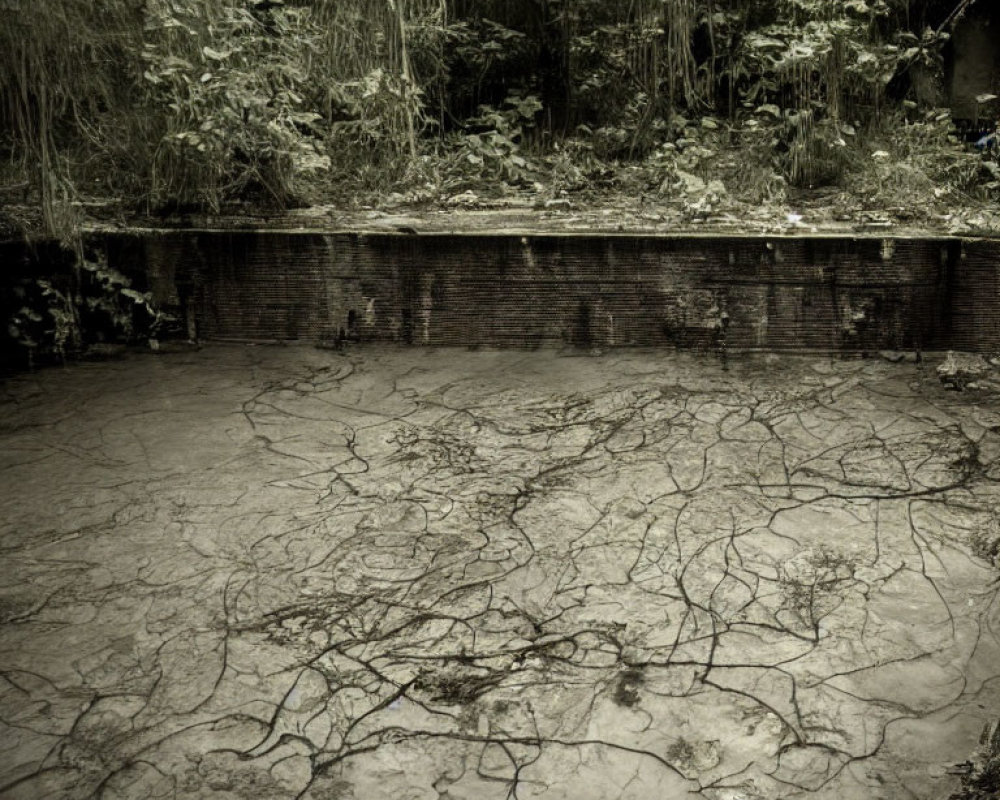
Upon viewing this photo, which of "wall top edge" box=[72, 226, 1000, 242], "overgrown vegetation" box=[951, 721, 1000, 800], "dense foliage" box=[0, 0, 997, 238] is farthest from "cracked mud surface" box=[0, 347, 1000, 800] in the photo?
"dense foliage" box=[0, 0, 997, 238]

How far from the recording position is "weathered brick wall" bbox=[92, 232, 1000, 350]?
13.7 feet

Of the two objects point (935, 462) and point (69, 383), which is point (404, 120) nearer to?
point (69, 383)

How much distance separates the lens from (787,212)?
4648 mm

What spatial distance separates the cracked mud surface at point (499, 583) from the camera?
84.7 inches

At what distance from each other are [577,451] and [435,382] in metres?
0.85

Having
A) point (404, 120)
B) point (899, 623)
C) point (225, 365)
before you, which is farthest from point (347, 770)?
point (404, 120)

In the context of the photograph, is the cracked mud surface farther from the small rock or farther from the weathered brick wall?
the weathered brick wall

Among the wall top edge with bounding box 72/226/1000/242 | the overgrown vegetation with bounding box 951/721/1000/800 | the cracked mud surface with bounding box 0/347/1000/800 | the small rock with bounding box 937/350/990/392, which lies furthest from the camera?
the wall top edge with bounding box 72/226/1000/242

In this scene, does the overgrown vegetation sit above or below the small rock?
below

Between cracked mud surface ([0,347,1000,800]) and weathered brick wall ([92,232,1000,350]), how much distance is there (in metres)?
0.26

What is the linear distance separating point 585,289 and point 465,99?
7.35 feet

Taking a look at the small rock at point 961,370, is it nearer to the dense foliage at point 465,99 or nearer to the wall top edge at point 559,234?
the wall top edge at point 559,234

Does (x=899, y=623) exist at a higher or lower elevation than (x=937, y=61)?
lower

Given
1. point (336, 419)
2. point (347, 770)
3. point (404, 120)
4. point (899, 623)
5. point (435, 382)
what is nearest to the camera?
point (347, 770)
